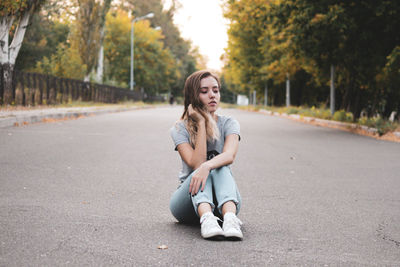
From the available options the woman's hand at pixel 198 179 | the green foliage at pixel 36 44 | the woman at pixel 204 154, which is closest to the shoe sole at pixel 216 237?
the woman at pixel 204 154

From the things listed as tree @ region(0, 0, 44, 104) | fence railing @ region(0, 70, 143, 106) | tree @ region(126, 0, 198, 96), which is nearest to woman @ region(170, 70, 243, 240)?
tree @ region(0, 0, 44, 104)

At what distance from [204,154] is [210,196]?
373mm

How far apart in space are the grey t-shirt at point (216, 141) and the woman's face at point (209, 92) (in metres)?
0.21

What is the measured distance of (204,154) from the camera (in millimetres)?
4105

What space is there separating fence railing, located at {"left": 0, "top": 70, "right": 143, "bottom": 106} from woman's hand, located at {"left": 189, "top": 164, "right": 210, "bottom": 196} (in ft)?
53.5

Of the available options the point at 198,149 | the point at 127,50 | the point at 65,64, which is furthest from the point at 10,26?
the point at 127,50

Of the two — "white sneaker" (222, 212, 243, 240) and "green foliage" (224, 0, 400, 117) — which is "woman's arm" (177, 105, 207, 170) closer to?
"white sneaker" (222, 212, 243, 240)

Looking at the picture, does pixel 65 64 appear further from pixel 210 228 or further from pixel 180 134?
pixel 210 228

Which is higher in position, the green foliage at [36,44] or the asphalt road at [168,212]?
the green foliage at [36,44]

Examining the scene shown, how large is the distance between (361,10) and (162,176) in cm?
1153

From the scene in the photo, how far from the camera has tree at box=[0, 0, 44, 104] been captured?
18033 millimetres

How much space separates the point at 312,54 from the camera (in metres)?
18.2

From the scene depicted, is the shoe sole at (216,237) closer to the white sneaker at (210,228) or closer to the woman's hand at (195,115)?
the white sneaker at (210,228)

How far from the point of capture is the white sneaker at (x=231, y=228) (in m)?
3.64
